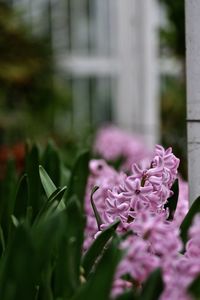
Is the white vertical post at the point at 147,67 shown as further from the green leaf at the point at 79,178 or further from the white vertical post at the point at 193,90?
the white vertical post at the point at 193,90

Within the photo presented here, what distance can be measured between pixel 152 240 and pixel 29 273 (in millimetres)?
168

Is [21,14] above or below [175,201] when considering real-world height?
above

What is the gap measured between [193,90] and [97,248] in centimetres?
41

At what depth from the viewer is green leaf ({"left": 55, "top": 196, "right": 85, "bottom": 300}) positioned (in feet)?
3.37

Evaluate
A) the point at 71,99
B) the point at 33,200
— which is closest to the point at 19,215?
the point at 33,200

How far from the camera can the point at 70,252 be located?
3.38 ft

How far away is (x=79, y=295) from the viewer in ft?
3.13

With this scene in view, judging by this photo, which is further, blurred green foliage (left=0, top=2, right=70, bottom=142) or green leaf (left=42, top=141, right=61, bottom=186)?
blurred green foliage (left=0, top=2, right=70, bottom=142)

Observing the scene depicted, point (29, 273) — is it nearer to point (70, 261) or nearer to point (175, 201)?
point (70, 261)

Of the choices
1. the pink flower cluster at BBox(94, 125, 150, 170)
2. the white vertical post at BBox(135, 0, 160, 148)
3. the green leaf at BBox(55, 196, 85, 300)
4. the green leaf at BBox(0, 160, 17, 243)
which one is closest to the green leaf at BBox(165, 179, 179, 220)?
the green leaf at BBox(55, 196, 85, 300)

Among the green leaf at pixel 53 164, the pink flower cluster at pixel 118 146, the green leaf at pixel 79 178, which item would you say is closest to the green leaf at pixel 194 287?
the green leaf at pixel 79 178

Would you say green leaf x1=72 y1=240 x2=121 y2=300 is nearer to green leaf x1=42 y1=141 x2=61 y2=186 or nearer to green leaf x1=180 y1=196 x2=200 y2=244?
green leaf x1=180 y1=196 x2=200 y2=244

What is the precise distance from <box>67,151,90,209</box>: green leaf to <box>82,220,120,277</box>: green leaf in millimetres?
591

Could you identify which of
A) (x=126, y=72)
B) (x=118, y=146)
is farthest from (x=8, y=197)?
(x=126, y=72)
